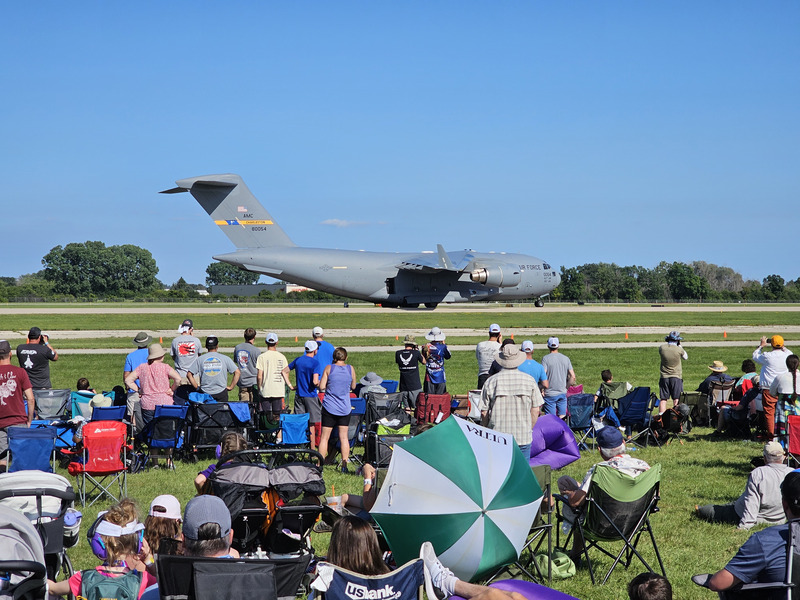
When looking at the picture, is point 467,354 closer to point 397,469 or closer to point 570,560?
point 570,560

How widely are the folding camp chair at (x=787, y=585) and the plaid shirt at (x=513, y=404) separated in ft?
12.4

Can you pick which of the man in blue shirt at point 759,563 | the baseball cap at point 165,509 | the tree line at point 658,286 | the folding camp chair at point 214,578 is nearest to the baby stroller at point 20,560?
the folding camp chair at point 214,578

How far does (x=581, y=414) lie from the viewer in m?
12.6

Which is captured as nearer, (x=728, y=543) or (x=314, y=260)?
(x=728, y=543)

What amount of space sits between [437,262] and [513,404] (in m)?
30.4

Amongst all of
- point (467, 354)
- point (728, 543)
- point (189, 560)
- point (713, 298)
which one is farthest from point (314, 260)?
point (713, 298)

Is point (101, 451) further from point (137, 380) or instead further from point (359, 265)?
point (359, 265)

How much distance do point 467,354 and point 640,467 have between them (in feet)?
67.9

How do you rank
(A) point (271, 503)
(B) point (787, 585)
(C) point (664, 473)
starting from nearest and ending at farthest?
(B) point (787, 585) < (A) point (271, 503) < (C) point (664, 473)

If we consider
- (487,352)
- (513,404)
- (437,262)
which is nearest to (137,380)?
(487,352)

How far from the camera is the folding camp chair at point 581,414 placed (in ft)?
41.1

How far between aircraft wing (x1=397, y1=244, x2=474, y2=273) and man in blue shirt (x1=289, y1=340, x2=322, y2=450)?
24400 millimetres

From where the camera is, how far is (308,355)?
11.3 m

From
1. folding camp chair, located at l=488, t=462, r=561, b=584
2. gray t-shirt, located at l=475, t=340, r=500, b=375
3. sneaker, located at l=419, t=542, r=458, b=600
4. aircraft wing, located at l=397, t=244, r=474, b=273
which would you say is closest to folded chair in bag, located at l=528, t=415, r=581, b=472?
folding camp chair, located at l=488, t=462, r=561, b=584
